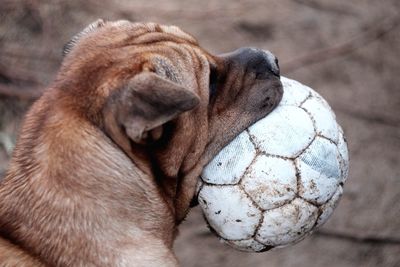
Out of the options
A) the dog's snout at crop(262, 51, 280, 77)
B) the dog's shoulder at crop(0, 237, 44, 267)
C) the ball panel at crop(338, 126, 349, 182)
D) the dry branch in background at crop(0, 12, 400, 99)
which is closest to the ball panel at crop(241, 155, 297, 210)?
the ball panel at crop(338, 126, 349, 182)

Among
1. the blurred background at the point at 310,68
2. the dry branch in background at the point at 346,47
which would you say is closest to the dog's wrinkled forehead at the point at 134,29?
the blurred background at the point at 310,68

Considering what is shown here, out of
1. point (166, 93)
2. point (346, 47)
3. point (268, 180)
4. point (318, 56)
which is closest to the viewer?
point (166, 93)

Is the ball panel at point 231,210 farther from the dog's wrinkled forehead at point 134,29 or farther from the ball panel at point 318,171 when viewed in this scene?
the dog's wrinkled forehead at point 134,29

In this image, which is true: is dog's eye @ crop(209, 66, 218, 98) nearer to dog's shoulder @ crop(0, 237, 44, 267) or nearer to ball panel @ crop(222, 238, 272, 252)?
ball panel @ crop(222, 238, 272, 252)

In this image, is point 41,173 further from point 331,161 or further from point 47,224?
point 331,161

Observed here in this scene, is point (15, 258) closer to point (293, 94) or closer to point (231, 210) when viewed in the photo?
point (231, 210)

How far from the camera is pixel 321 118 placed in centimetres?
325

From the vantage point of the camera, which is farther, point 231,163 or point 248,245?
point 248,245

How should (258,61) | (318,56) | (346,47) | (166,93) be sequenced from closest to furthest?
(166,93)
(258,61)
(318,56)
(346,47)

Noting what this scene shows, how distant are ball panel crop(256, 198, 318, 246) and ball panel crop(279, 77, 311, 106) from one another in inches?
15.7

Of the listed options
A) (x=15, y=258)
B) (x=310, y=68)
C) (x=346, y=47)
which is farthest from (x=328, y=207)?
(x=346, y=47)

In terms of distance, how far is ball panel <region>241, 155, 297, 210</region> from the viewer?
10.2ft

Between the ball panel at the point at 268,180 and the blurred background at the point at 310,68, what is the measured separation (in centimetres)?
174

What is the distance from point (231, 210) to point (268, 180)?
0.19 meters
